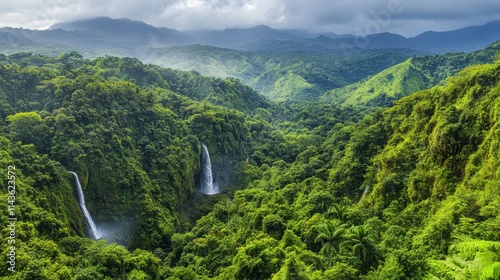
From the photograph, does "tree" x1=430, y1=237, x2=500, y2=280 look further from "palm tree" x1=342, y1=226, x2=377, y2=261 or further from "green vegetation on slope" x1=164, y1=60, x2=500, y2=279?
"palm tree" x1=342, y1=226, x2=377, y2=261

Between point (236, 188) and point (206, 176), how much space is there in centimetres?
541

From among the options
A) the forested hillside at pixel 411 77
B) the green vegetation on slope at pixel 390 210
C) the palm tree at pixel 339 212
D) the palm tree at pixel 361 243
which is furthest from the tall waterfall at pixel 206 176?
the forested hillside at pixel 411 77

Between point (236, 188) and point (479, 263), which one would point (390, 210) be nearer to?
point (479, 263)

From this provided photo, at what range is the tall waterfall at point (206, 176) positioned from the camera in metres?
60.7

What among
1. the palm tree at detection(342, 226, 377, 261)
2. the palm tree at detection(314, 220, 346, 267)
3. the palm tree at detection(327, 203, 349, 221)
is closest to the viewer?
the palm tree at detection(342, 226, 377, 261)

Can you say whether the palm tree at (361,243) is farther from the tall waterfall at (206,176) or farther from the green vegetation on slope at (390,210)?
the tall waterfall at (206,176)

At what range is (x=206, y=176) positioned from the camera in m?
61.9

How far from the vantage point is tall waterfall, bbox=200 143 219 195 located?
60688mm

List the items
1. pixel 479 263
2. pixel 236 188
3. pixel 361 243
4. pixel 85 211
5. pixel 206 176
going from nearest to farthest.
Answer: pixel 479 263 < pixel 361 243 < pixel 85 211 < pixel 236 188 < pixel 206 176

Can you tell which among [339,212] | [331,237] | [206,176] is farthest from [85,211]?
[331,237]

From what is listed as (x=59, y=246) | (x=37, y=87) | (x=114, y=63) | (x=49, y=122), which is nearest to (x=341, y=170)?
(x=59, y=246)

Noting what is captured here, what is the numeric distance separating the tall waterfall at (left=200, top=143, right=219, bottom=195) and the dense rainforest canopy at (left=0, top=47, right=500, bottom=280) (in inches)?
68.4

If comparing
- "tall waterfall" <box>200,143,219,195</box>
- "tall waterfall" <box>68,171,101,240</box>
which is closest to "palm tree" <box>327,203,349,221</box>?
"tall waterfall" <box>68,171,101,240</box>
